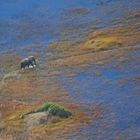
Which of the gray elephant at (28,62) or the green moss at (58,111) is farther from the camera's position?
the gray elephant at (28,62)

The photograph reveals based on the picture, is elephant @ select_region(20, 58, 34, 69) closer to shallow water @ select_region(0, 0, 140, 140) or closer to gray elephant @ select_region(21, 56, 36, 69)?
gray elephant @ select_region(21, 56, 36, 69)

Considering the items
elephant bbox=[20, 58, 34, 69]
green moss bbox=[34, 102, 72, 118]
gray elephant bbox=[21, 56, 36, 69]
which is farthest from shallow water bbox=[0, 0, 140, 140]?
elephant bbox=[20, 58, 34, 69]

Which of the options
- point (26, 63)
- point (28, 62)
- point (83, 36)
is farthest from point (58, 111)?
point (83, 36)

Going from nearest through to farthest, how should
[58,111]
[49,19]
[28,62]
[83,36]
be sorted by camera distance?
[58,111]
[28,62]
[83,36]
[49,19]

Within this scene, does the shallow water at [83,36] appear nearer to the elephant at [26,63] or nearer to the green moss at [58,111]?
the green moss at [58,111]

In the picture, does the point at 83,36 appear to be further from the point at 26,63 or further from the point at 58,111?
the point at 58,111

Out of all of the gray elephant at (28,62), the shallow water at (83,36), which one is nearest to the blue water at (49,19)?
the shallow water at (83,36)

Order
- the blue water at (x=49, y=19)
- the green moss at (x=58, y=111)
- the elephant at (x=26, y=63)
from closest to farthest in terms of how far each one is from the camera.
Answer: the green moss at (x=58, y=111), the elephant at (x=26, y=63), the blue water at (x=49, y=19)

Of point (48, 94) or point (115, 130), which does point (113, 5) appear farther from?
point (115, 130)

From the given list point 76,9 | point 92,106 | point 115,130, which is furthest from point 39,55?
point 115,130
